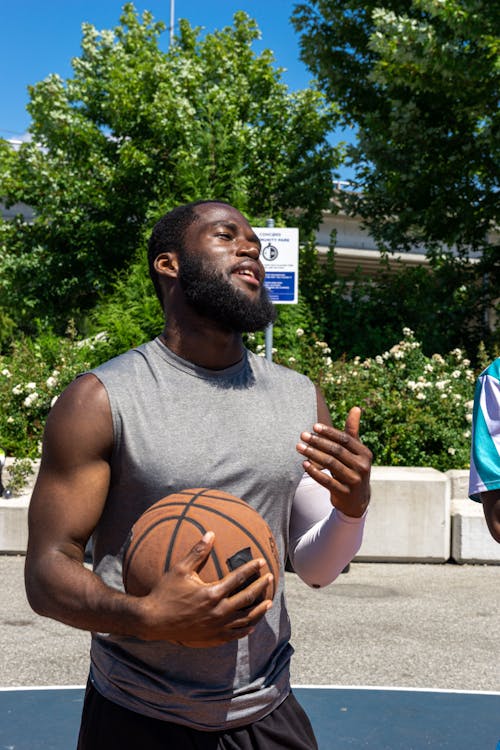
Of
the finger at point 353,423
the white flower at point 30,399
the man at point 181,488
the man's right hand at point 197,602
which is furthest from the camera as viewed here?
the white flower at point 30,399

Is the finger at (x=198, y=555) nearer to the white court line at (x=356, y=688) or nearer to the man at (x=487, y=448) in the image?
the man at (x=487, y=448)

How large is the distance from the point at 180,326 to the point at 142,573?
814mm

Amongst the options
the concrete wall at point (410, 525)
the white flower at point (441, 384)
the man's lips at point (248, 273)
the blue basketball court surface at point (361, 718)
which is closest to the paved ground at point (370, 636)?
the blue basketball court surface at point (361, 718)

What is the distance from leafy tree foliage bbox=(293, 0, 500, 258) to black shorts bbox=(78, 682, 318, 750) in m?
11.4

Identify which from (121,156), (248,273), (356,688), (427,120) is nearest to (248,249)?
(248,273)

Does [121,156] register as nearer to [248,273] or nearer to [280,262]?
[280,262]

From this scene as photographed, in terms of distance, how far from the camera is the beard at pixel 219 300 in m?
2.59

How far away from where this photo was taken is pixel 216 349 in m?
2.63

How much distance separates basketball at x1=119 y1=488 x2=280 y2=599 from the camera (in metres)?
2.10

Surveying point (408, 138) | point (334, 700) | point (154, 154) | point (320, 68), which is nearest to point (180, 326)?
point (334, 700)

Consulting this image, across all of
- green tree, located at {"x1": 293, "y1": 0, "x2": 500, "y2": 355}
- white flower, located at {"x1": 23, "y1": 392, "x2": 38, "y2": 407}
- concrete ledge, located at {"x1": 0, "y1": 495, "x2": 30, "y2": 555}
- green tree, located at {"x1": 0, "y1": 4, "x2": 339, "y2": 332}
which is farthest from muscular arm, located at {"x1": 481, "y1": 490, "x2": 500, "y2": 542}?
green tree, located at {"x1": 0, "y1": 4, "x2": 339, "y2": 332}

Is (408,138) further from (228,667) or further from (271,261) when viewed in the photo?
(228,667)

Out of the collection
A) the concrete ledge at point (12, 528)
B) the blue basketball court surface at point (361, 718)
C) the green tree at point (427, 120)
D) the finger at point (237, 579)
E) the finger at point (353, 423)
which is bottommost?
the concrete ledge at point (12, 528)

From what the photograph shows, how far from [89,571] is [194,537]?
0.30 metres
